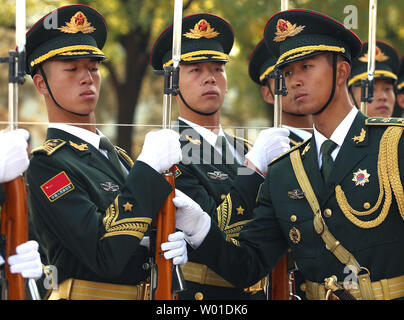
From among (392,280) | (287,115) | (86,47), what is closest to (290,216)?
(392,280)

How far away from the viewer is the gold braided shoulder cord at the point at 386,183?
4.30 metres

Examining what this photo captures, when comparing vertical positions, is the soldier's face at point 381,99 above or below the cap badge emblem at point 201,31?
below

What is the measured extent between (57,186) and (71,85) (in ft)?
2.63

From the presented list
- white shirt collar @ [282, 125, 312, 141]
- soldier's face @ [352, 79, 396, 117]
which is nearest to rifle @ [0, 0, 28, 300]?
white shirt collar @ [282, 125, 312, 141]

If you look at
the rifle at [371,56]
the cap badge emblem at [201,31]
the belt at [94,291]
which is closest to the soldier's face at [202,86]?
the cap badge emblem at [201,31]

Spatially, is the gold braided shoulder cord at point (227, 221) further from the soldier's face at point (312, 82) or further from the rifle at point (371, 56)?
the rifle at point (371, 56)

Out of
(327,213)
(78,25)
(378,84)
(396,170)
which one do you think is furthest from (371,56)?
(378,84)

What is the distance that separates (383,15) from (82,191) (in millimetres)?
10966

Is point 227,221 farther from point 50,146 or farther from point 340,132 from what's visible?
point 50,146

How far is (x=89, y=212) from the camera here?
4398 millimetres

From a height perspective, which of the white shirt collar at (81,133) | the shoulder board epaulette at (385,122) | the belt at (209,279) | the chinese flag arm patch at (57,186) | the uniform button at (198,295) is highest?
the shoulder board epaulette at (385,122)

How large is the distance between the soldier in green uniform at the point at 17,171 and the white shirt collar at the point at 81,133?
80 cm

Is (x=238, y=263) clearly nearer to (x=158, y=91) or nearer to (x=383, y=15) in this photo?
(x=383, y=15)

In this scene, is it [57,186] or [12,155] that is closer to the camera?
[12,155]
